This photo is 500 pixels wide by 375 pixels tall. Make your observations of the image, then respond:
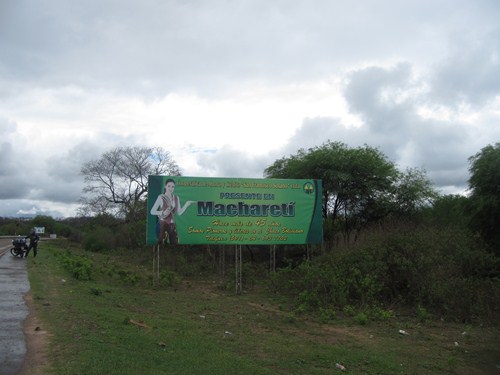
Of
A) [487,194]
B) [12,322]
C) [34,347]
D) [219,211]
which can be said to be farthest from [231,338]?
[487,194]

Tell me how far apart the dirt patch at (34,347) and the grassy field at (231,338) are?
12cm

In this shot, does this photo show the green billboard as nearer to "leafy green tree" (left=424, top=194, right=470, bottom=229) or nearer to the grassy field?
the grassy field

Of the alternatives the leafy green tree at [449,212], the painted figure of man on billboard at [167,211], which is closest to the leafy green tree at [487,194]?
the leafy green tree at [449,212]

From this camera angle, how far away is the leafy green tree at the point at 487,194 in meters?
13.4

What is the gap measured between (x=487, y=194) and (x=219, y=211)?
810cm

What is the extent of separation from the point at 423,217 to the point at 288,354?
1363 centimetres

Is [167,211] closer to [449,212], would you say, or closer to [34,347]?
[34,347]

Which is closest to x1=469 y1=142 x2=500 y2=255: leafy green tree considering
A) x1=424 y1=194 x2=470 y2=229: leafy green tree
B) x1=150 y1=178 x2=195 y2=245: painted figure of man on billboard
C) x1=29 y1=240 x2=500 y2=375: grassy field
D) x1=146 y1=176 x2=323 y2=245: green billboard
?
x1=424 y1=194 x2=470 y2=229: leafy green tree

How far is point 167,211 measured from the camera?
13867mm

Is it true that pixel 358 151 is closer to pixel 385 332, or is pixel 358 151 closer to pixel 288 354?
pixel 385 332

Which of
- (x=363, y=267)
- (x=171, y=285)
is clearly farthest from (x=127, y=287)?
(x=363, y=267)

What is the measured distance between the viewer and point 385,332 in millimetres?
9289

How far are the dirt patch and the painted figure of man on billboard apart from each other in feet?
18.1

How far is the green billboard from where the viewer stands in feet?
45.4
